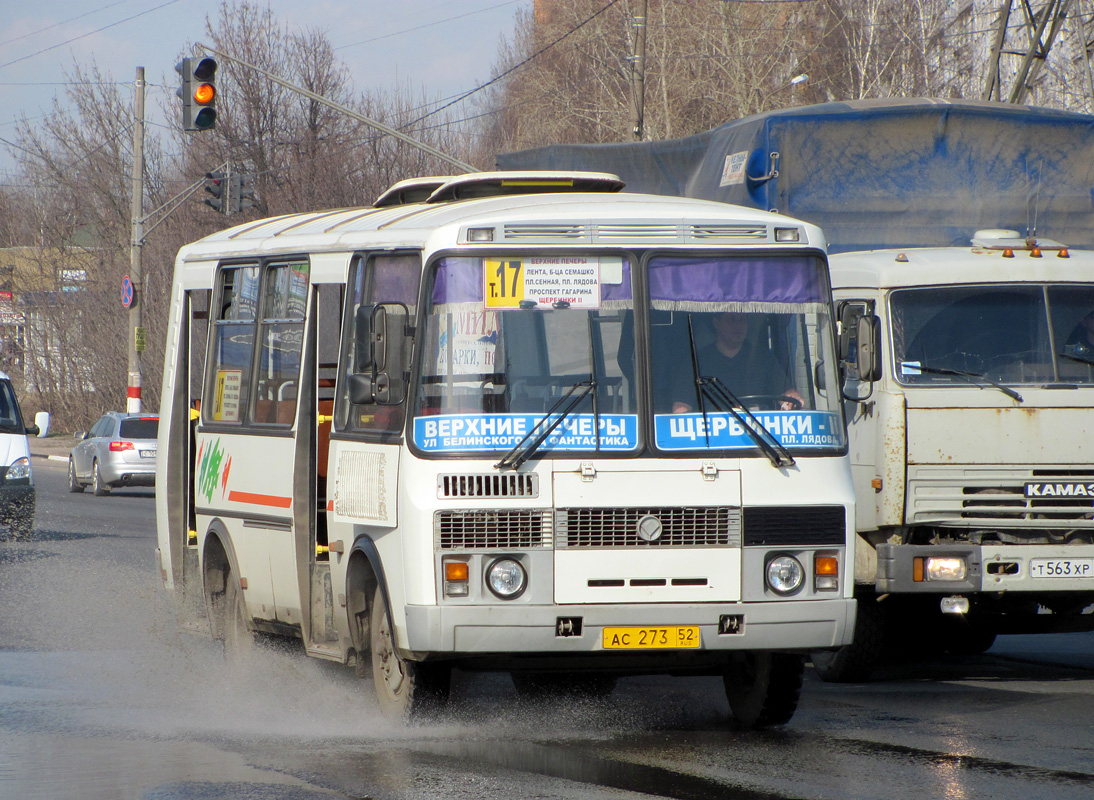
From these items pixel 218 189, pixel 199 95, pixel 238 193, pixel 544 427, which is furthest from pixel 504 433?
pixel 218 189

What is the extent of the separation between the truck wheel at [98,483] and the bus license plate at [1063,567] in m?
21.8

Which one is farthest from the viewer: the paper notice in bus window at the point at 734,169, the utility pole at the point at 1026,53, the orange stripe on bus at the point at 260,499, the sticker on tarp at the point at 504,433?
the utility pole at the point at 1026,53

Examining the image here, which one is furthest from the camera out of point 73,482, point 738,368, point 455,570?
point 73,482

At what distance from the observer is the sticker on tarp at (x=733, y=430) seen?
745 centimetres

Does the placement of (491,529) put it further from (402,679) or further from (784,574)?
(784,574)

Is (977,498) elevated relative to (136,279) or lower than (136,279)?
lower

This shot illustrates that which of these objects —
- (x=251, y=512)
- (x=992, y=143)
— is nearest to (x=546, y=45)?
(x=992, y=143)

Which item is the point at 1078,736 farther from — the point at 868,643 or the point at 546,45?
the point at 546,45

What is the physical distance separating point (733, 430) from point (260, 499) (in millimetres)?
3106

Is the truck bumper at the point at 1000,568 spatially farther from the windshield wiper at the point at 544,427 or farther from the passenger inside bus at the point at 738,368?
the windshield wiper at the point at 544,427

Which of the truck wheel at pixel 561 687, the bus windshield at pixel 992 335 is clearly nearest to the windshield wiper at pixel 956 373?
the bus windshield at pixel 992 335

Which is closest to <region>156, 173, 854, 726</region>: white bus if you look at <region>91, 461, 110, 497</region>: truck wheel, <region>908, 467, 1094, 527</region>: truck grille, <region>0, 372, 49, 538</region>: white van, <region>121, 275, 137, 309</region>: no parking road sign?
<region>908, 467, 1094, 527</region>: truck grille

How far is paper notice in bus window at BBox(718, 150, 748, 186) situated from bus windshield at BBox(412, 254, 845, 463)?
4480mm

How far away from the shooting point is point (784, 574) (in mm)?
7461
